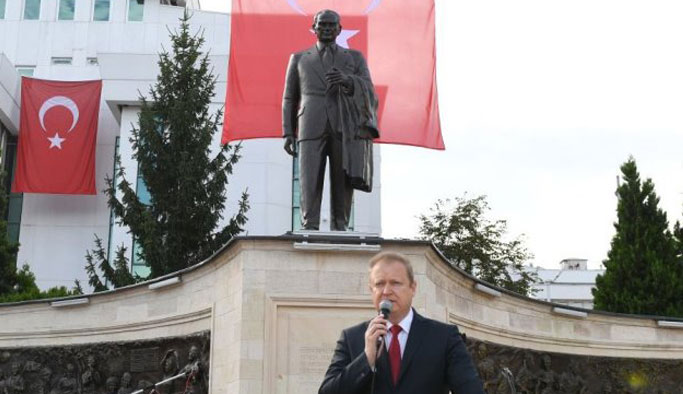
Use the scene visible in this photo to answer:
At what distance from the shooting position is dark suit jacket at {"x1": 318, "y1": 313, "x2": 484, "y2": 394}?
4.55m

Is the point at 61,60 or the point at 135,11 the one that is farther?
the point at 135,11

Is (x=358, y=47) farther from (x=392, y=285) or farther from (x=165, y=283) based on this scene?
(x=392, y=285)

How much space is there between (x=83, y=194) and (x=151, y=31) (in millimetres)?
10927

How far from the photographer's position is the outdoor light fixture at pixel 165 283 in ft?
44.6

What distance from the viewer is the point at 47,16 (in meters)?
49.6

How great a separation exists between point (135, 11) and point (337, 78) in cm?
3972

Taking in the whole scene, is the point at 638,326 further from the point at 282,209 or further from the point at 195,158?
the point at 282,209

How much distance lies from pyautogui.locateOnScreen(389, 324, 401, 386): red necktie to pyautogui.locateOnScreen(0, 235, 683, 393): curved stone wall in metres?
6.82

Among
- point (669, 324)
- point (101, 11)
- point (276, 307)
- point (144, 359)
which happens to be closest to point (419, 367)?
point (276, 307)

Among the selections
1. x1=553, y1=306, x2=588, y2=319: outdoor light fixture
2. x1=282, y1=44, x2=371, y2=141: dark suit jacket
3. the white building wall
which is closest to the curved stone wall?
x1=553, y1=306, x2=588, y2=319: outdoor light fixture

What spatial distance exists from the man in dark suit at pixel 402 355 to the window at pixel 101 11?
47.5m

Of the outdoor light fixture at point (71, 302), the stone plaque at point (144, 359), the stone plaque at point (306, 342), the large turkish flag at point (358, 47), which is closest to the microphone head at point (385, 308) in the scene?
the stone plaque at point (306, 342)

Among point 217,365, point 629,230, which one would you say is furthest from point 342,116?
point 629,230

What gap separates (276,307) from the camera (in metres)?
11.7
